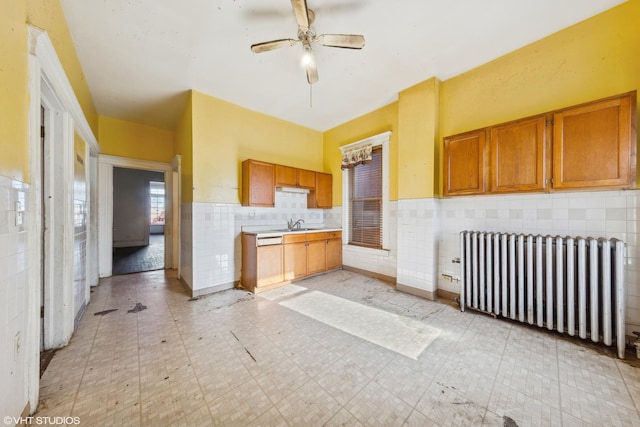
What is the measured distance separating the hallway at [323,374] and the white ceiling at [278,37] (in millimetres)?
3099

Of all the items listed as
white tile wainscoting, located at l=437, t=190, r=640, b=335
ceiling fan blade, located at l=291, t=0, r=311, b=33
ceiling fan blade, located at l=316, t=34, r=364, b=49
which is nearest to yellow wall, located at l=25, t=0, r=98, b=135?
ceiling fan blade, located at l=291, t=0, r=311, b=33

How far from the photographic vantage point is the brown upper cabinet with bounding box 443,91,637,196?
189cm

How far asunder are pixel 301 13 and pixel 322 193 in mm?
3208

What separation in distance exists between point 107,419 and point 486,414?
7.47ft

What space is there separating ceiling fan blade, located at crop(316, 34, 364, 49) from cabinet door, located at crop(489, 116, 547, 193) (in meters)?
1.81

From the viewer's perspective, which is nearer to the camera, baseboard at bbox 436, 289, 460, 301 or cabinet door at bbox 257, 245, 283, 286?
baseboard at bbox 436, 289, 460, 301

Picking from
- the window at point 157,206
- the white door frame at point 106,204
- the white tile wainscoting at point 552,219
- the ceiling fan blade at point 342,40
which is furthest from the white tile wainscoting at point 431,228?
the window at point 157,206

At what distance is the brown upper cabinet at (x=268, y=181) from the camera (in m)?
3.74

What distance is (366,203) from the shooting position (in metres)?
4.47

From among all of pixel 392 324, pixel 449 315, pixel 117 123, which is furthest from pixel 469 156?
pixel 117 123

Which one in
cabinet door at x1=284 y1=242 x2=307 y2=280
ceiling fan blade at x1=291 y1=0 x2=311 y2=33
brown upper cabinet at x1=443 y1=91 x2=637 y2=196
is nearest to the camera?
ceiling fan blade at x1=291 y1=0 x2=311 y2=33

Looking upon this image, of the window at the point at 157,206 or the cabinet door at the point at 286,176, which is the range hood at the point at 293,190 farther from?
the window at the point at 157,206

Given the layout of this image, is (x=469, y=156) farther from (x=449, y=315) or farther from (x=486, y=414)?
(x=486, y=414)

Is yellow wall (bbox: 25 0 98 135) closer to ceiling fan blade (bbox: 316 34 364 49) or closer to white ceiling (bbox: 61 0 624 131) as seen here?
white ceiling (bbox: 61 0 624 131)
